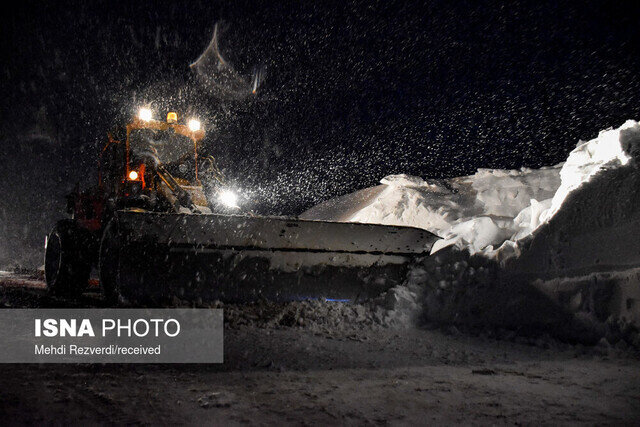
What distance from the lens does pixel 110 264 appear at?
4.33m

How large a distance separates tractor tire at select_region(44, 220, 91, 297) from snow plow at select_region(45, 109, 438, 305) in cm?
1

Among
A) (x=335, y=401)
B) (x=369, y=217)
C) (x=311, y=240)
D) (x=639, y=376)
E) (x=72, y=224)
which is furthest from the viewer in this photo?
(x=369, y=217)

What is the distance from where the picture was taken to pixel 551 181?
28.7ft

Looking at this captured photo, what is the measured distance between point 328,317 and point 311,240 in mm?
858

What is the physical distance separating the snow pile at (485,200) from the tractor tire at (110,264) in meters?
3.52

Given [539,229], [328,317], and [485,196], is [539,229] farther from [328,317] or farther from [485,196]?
[485,196]

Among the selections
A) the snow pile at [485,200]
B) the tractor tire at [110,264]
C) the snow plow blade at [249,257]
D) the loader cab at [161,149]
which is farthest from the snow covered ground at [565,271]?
the loader cab at [161,149]

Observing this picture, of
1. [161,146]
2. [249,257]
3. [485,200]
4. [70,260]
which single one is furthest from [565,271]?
[70,260]

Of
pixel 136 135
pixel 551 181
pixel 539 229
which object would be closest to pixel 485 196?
pixel 551 181

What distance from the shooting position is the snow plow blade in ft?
13.9

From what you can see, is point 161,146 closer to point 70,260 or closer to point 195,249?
point 70,260

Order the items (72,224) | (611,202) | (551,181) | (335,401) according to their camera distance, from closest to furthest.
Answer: (335,401)
(611,202)
(72,224)
(551,181)

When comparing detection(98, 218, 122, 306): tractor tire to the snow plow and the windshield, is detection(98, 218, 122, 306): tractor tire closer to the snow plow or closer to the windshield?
the snow plow

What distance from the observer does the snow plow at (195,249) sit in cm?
423
